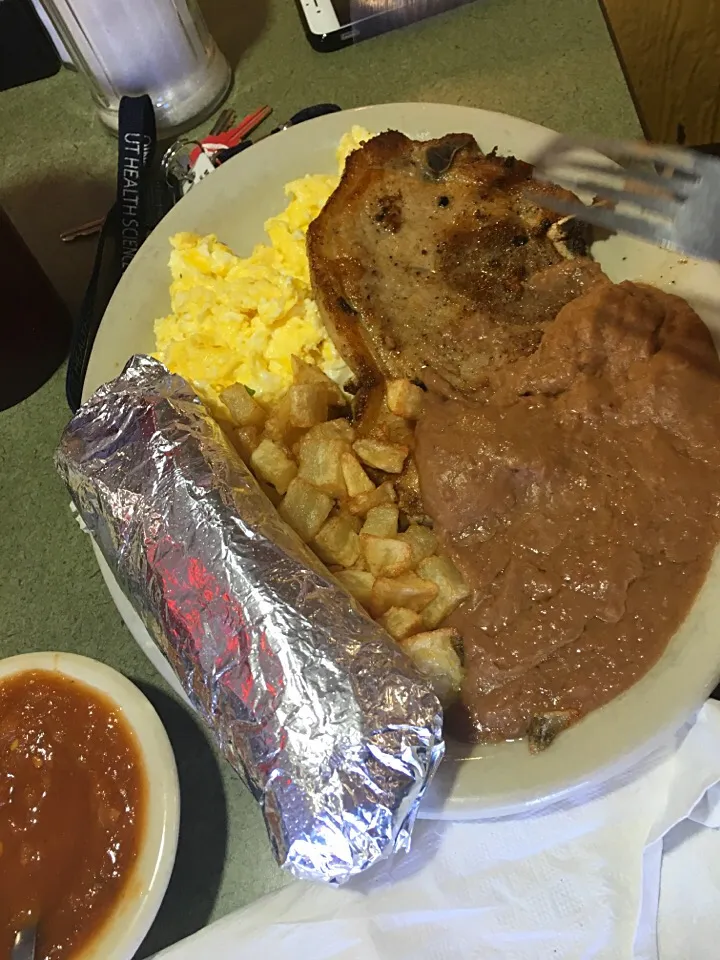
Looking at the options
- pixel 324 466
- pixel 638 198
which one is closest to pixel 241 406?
pixel 324 466

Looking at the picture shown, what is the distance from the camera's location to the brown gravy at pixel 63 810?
37.4 inches

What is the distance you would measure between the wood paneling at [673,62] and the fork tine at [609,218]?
75 centimetres

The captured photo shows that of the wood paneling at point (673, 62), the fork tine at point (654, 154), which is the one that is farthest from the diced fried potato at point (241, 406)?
the wood paneling at point (673, 62)

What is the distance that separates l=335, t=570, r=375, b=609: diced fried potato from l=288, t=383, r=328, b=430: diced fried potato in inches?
9.1

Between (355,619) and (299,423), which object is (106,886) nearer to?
(355,619)

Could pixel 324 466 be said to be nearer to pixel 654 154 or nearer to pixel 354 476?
pixel 354 476

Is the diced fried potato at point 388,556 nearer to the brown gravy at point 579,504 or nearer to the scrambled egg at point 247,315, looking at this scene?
the brown gravy at point 579,504

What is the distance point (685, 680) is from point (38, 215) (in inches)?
54.4

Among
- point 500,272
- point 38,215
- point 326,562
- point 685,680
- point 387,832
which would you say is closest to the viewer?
point 387,832

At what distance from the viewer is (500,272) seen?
123cm

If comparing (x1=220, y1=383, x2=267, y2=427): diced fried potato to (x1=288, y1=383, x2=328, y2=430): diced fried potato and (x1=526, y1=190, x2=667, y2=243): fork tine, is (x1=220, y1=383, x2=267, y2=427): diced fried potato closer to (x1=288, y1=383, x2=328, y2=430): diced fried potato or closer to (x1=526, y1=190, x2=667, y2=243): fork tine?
(x1=288, y1=383, x2=328, y2=430): diced fried potato

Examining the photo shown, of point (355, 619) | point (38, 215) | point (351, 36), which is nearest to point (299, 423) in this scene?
point (355, 619)

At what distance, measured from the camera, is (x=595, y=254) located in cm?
129

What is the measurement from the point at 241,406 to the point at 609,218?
0.56m
